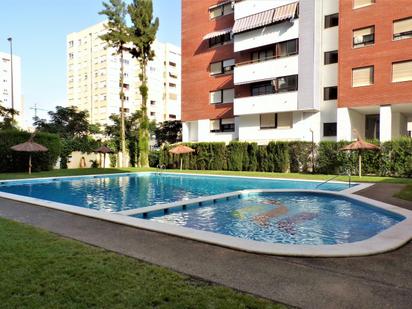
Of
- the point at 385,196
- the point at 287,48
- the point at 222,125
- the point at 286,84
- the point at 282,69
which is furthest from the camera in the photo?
the point at 222,125

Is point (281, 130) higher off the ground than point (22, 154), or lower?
higher

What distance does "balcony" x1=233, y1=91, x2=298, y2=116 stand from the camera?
85.0ft

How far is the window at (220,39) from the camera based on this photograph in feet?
103

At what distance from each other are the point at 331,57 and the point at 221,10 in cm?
1216

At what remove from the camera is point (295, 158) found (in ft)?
80.6

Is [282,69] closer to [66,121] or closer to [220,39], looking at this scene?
[220,39]

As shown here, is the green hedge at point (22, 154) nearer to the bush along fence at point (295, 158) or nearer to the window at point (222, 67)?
the bush along fence at point (295, 158)

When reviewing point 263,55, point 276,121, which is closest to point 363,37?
point 263,55

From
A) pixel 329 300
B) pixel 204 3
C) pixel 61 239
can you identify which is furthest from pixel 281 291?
pixel 204 3

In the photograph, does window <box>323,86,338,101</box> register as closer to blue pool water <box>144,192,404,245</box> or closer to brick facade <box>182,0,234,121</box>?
brick facade <box>182,0,234,121</box>

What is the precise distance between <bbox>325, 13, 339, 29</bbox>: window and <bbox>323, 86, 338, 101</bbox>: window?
4.75 metres

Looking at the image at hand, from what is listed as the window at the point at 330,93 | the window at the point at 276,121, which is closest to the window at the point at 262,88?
the window at the point at 276,121

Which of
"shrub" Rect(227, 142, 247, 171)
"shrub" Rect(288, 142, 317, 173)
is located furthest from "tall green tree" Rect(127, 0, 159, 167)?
"shrub" Rect(288, 142, 317, 173)

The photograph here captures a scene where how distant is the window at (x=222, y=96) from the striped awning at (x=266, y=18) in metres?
5.45
